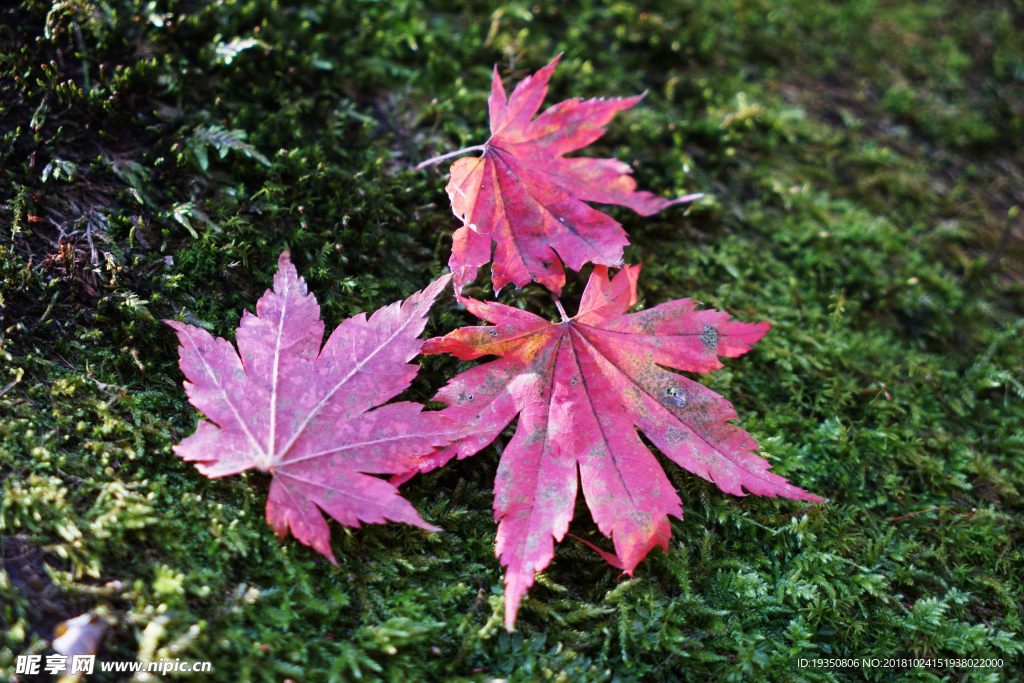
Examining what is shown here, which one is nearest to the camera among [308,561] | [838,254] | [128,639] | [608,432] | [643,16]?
[128,639]

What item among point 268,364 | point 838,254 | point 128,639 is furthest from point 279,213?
point 838,254

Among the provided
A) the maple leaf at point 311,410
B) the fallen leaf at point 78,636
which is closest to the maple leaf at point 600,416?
the maple leaf at point 311,410

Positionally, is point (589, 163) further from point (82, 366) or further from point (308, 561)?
point (82, 366)

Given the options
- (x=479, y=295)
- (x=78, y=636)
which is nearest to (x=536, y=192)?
(x=479, y=295)

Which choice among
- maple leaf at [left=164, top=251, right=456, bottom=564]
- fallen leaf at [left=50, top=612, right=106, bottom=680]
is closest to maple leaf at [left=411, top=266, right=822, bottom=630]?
maple leaf at [left=164, top=251, right=456, bottom=564]

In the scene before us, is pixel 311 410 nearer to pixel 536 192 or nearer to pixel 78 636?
pixel 78 636

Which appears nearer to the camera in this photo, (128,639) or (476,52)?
(128,639)
